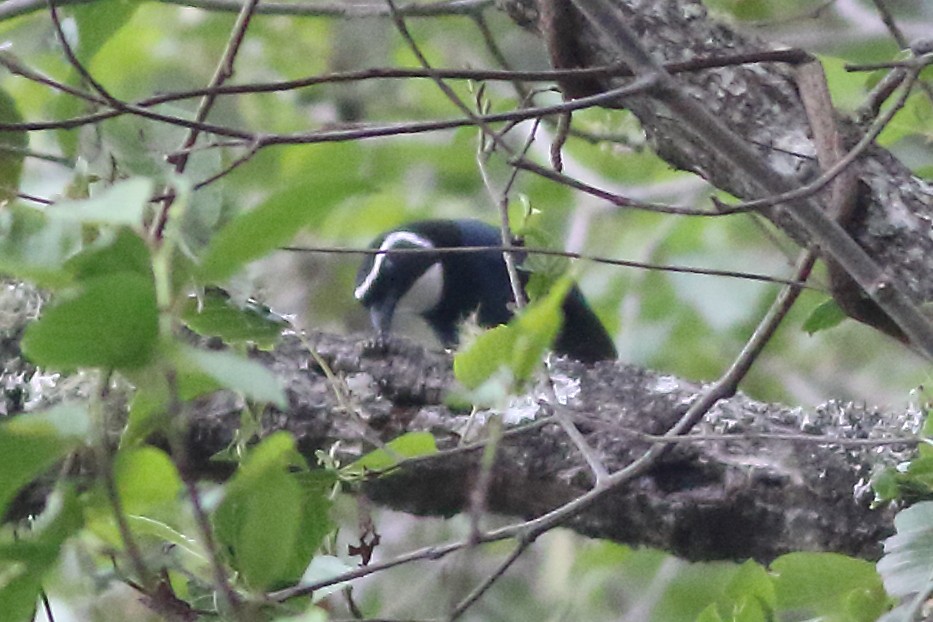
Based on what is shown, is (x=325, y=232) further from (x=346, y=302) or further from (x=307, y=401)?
(x=307, y=401)

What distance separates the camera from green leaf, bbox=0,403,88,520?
Result: 1.13ft

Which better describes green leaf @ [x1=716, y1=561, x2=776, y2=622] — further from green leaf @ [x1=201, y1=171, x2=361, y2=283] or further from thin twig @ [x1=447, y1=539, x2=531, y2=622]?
green leaf @ [x1=201, y1=171, x2=361, y2=283]

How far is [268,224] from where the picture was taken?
38cm

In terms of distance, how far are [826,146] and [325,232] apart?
1277mm

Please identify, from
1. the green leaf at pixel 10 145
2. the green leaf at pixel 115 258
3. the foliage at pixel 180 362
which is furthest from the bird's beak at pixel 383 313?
the green leaf at pixel 115 258

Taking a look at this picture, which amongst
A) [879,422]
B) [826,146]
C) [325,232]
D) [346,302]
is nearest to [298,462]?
[826,146]

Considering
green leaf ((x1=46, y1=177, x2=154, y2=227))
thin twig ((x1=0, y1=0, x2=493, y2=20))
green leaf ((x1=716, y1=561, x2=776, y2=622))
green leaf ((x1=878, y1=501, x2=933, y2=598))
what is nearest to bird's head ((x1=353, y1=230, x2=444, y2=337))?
thin twig ((x1=0, y1=0, x2=493, y2=20))

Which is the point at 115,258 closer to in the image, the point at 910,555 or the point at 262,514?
the point at 262,514

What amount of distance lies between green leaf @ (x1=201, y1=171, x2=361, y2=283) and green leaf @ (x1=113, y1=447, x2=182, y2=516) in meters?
0.07

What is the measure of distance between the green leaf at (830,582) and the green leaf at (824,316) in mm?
250

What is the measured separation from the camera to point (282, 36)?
2.25 m

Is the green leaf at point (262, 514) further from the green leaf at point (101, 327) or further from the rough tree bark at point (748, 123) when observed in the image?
the rough tree bark at point (748, 123)

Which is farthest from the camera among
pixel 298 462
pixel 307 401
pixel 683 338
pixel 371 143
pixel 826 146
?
pixel 683 338

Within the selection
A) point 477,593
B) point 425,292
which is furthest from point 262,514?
point 425,292
